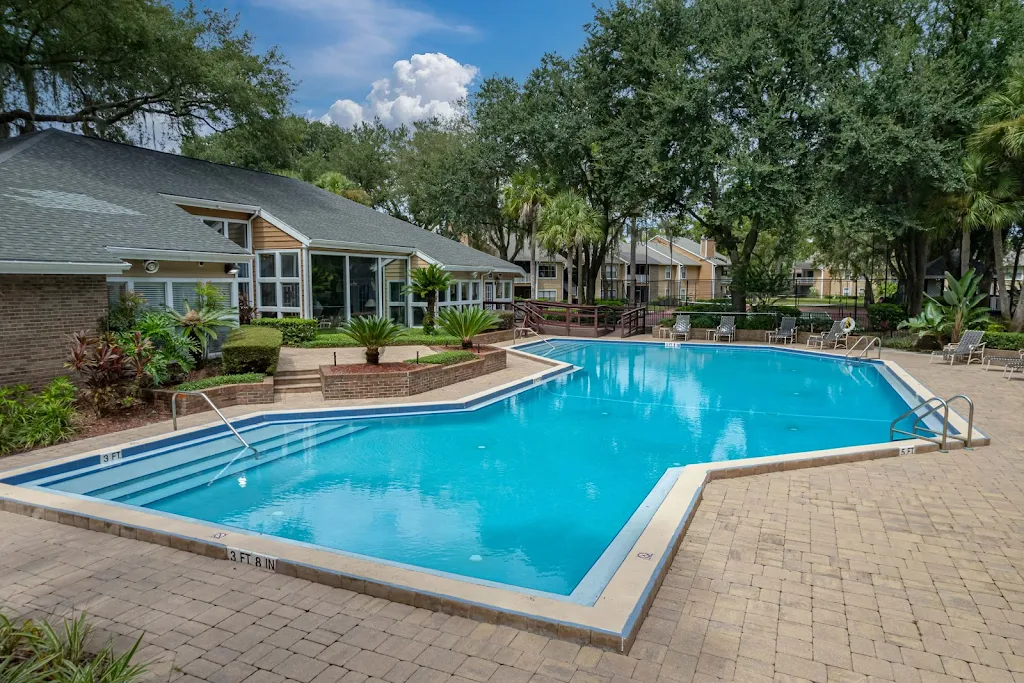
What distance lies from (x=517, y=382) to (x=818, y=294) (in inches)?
2731

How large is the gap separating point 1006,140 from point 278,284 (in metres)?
21.7

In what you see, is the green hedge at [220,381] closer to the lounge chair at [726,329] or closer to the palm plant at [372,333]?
the palm plant at [372,333]

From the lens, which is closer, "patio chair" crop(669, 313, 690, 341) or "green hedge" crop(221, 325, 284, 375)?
"green hedge" crop(221, 325, 284, 375)

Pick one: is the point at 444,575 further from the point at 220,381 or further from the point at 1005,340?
the point at 1005,340

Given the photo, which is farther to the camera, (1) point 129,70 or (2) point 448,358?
(1) point 129,70

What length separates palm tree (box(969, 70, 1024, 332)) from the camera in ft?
59.1

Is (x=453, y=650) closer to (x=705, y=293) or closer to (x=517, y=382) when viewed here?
(x=517, y=382)

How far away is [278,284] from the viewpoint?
18453 mm

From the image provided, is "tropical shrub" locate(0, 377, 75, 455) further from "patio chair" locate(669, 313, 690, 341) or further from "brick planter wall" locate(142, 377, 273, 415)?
"patio chair" locate(669, 313, 690, 341)

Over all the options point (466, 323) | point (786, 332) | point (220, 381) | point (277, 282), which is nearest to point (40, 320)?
point (220, 381)

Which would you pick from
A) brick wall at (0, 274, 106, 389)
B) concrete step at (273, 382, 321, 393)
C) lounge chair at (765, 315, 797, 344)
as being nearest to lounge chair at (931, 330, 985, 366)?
lounge chair at (765, 315, 797, 344)

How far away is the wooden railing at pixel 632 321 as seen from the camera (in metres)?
26.3

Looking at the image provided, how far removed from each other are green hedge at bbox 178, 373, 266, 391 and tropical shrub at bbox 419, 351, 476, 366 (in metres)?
3.75

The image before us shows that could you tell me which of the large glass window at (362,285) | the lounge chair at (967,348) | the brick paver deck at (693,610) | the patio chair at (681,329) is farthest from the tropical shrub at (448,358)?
the lounge chair at (967,348)
